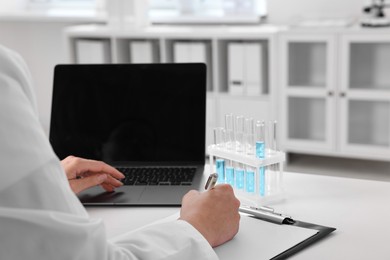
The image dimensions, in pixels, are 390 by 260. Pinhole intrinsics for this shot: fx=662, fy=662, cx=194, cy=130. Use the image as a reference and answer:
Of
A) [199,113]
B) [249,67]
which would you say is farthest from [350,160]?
[199,113]

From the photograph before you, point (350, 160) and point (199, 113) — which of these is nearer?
point (199, 113)

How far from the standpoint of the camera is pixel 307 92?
3.90 meters

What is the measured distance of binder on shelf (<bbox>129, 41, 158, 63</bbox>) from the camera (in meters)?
4.34

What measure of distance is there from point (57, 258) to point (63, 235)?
4 cm

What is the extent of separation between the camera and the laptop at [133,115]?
1786mm

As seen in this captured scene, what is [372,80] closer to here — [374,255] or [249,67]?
[249,67]

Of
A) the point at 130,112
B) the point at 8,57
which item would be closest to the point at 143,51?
the point at 130,112

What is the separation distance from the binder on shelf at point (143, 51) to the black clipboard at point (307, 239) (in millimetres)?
3076

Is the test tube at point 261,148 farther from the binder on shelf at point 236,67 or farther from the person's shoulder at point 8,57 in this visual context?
the binder on shelf at point 236,67

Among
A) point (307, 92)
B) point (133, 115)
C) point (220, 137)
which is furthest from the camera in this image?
point (307, 92)

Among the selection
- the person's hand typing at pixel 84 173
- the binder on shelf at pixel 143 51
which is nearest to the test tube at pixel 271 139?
the person's hand typing at pixel 84 173

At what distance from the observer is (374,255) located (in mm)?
1213

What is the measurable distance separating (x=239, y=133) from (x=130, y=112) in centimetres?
35

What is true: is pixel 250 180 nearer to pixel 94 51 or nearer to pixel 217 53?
pixel 217 53
